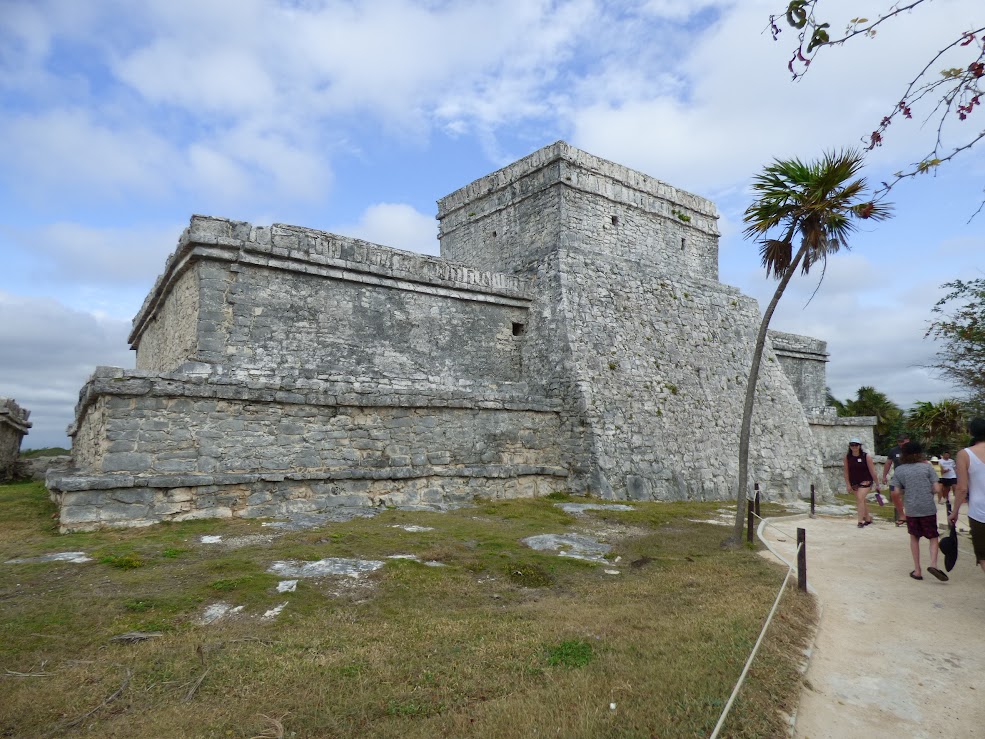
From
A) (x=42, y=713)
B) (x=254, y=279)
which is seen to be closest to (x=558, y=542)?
(x=42, y=713)

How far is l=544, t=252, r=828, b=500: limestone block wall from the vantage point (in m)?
13.3

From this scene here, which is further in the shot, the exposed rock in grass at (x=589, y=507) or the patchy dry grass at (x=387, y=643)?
the exposed rock in grass at (x=589, y=507)

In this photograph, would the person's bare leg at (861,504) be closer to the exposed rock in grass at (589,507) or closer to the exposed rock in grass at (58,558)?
the exposed rock in grass at (589,507)

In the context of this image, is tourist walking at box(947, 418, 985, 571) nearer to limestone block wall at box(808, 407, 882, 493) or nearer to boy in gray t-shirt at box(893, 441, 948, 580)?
boy in gray t-shirt at box(893, 441, 948, 580)

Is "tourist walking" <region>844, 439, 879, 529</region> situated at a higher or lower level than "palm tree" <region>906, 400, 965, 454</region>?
lower

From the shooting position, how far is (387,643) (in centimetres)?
472

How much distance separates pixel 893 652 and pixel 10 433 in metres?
18.1

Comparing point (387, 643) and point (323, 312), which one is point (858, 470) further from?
point (323, 312)

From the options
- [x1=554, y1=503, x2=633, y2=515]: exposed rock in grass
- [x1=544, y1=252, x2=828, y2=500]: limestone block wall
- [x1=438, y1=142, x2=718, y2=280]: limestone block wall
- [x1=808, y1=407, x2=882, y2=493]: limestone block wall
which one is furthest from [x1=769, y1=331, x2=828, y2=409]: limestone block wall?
[x1=554, y1=503, x2=633, y2=515]: exposed rock in grass

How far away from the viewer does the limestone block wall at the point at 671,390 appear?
43.8 feet

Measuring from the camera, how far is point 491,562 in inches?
284

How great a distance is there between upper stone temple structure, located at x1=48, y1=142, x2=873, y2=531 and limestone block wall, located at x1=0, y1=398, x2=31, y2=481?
115 inches

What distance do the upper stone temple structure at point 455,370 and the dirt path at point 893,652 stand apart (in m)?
5.63

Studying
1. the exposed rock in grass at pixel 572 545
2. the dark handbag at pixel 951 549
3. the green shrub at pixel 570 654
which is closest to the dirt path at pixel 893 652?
the dark handbag at pixel 951 549
